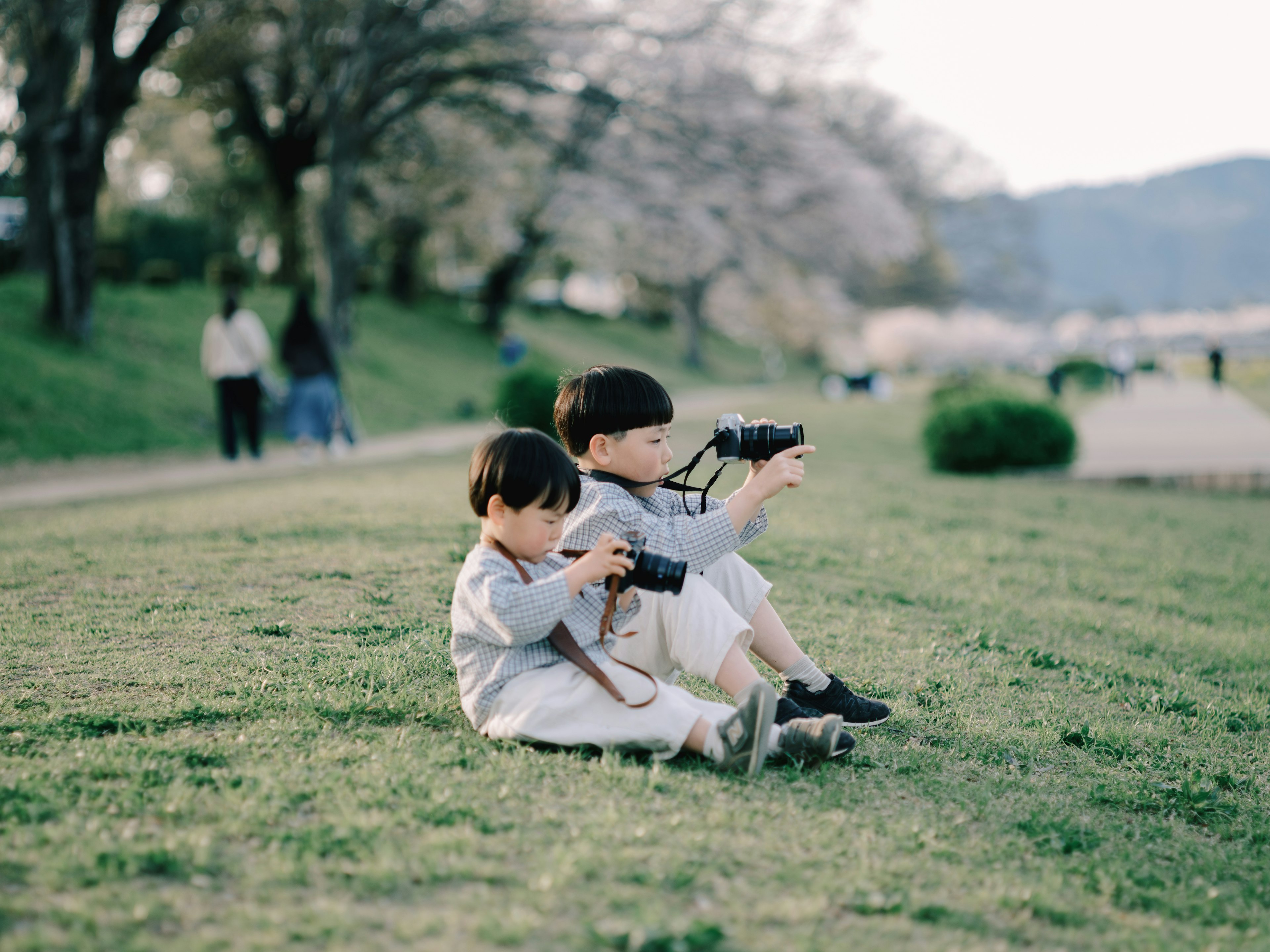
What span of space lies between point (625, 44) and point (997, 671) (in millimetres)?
15535

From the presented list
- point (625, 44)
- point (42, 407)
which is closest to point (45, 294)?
point (42, 407)

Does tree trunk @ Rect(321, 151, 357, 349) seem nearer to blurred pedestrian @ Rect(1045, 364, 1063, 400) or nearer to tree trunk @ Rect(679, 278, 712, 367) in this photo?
blurred pedestrian @ Rect(1045, 364, 1063, 400)

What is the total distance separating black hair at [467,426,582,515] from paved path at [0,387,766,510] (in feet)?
22.8

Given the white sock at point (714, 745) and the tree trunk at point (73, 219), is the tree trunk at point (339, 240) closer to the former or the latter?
the tree trunk at point (73, 219)

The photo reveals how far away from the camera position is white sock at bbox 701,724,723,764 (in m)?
2.94

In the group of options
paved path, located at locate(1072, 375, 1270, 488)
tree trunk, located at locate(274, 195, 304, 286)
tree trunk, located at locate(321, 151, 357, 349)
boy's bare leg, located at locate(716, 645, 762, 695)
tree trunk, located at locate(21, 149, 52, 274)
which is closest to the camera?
boy's bare leg, located at locate(716, 645, 762, 695)

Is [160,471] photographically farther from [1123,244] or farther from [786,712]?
[1123,244]

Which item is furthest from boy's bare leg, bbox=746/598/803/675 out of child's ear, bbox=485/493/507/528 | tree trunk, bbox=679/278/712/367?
tree trunk, bbox=679/278/712/367

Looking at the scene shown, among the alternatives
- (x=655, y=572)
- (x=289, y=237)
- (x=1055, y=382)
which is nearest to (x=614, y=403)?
(x=655, y=572)

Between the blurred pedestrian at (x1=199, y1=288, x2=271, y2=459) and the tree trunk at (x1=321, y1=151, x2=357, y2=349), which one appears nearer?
the blurred pedestrian at (x1=199, y1=288, x2=271, y2=459)

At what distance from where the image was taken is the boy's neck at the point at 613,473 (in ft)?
10.8

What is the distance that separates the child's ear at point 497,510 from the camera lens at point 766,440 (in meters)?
0.80

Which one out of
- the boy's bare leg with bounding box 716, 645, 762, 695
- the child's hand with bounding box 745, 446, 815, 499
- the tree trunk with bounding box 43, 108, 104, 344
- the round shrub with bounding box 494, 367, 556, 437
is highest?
the tree trunk with bounding box 43, 108, 104, 344

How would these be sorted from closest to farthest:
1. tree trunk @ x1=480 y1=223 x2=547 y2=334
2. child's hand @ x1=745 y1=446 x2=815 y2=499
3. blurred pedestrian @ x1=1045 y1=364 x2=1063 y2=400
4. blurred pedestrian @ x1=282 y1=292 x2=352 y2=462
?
child's hand @ x1=745 y1=446 x2=815 y2=499 < blurred pedestrian @ x1=282 y1=292 x2=352 y2=462 < blurred pedestrian @ x1=1045 y1=364 x2=1063 y2=400 < tree trunk @ x1=480 y1=223 x2=547 y2=334
